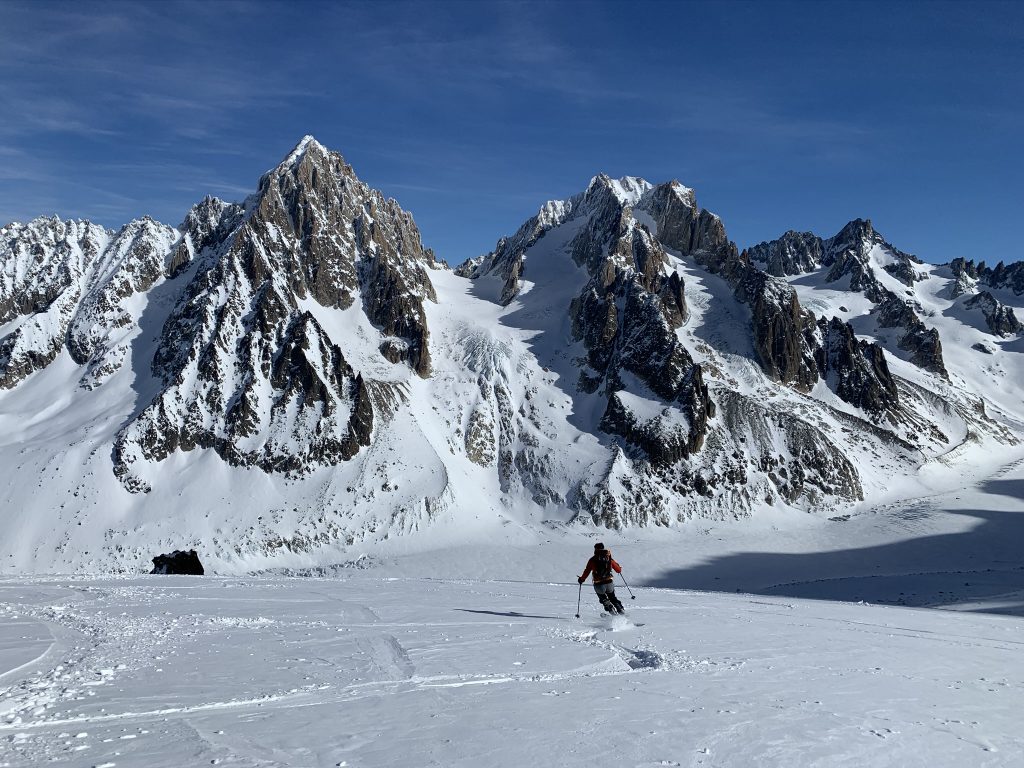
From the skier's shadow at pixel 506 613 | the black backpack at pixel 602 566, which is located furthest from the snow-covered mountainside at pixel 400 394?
the black backpack at pixel 602 566

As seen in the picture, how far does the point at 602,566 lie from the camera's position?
20.0 meters

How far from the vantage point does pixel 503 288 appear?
123m

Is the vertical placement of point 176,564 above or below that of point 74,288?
below

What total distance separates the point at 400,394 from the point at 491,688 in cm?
7798

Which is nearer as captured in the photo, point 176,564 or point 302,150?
point 176,564

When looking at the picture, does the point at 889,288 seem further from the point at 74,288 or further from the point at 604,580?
the point at 74,288

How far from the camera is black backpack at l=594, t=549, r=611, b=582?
19766mm

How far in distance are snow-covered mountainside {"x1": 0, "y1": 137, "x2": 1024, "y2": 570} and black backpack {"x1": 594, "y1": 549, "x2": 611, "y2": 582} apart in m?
53.9

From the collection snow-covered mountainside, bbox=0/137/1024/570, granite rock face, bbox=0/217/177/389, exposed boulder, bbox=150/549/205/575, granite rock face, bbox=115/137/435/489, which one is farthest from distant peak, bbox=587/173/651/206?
exposed boulder, bbox=150/549/205/575

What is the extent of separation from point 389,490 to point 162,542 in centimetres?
2445

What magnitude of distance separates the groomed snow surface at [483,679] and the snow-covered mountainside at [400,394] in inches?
2036

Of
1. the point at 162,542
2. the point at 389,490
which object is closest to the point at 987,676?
the point at 389,490

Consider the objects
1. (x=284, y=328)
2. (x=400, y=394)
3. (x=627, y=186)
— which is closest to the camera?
(x=400, y=394)

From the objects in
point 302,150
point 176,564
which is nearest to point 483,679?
point 176,564
